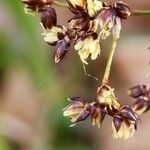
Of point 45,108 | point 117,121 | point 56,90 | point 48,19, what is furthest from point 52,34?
point 45,108

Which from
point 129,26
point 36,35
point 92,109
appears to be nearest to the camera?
point 92,109

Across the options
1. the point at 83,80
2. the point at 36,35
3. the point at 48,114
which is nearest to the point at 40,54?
the point at 36,35

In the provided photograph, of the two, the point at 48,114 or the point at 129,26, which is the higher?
the point at 129,26

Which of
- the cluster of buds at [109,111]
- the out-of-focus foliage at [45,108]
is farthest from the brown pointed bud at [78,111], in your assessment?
the out-of-focus foliage at [45,108]

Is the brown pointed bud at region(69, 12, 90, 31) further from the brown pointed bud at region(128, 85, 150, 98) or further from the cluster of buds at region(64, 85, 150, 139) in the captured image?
the brown pointed bud at region(128, 85, 150, 98)

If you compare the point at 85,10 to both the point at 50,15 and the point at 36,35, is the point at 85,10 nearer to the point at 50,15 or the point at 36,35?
the point at 50,15

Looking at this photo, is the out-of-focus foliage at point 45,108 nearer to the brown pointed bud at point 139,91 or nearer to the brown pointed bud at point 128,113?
the brown pointed bud at point 139,91
